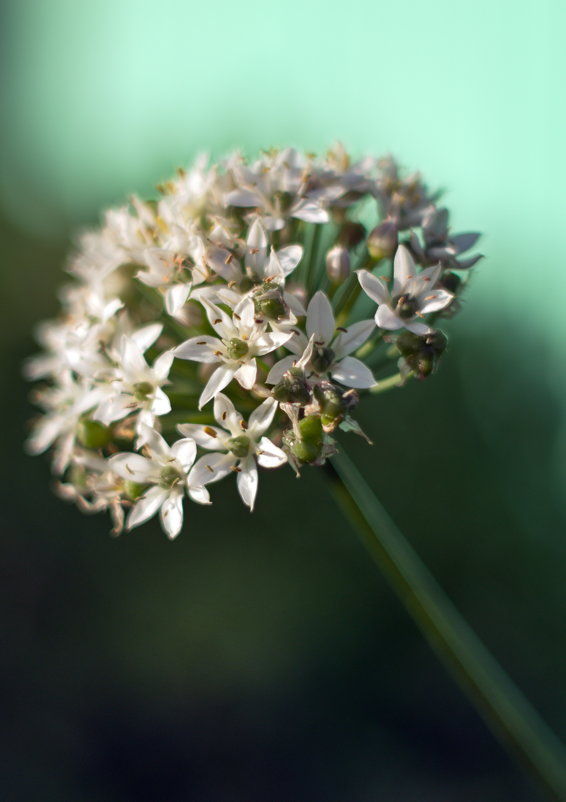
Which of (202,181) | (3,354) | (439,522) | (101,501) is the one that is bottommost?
(439,522)

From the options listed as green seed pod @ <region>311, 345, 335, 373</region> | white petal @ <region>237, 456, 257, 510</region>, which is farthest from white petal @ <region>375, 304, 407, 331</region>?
white petal @ <region>237, 456, 257, 510</region>

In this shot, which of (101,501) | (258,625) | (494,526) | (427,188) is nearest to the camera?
(101,501)

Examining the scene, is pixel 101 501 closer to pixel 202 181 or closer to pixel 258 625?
pixel 202 181

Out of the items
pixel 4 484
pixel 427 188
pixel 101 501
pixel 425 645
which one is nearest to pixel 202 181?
pixel 427 188

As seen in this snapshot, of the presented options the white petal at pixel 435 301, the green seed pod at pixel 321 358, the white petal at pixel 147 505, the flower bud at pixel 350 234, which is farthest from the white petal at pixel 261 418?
the flower bud at pixel 350 234

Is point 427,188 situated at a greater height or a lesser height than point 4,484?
greater

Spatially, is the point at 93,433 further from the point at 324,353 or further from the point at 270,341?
the point at 324,353
